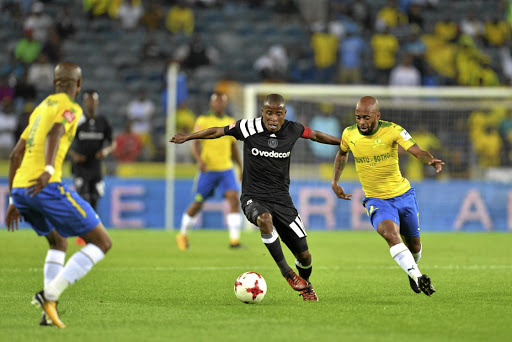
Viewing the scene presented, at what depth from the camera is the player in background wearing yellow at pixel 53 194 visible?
270 inches

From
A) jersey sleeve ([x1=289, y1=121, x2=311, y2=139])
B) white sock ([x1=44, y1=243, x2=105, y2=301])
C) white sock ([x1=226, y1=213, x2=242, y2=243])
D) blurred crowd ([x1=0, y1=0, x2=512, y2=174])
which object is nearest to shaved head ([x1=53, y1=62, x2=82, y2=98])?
white sock ([x1=44, y1=243, x2=105, y2=301])

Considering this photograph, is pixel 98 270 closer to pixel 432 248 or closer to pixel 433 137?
pixel 432 248

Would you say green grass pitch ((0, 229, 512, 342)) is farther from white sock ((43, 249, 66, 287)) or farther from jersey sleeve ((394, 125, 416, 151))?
jersey sleeve ((394, 125, 416, 151))

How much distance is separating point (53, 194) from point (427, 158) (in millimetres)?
3560

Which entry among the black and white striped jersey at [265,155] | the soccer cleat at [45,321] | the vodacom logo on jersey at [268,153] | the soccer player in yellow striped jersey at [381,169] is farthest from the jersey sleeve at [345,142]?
the soccer cleat at [45,321]

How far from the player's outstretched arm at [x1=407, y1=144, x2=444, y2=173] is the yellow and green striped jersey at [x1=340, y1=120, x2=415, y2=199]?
406 mm

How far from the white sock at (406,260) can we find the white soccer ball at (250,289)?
138 cm

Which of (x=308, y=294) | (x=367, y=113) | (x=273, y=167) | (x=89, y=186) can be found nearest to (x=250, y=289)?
(x=308, y=294)

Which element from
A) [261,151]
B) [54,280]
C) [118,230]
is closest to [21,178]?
[54,280]

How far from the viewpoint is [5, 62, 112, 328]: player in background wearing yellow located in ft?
22.5

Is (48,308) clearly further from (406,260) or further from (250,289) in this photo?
(406,260)

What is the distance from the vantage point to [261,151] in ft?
30.1

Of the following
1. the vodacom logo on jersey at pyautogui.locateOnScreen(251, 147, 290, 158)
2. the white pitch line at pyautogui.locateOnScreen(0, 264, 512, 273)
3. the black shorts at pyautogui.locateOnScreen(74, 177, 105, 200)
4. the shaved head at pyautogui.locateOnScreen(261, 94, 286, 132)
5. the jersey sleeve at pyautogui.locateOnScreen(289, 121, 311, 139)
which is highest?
the shaved head at pyautogui.locateOnScreen(261, 94, 286, 132)

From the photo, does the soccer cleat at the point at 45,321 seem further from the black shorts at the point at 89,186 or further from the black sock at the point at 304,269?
the black shorts at the point at 89,186
